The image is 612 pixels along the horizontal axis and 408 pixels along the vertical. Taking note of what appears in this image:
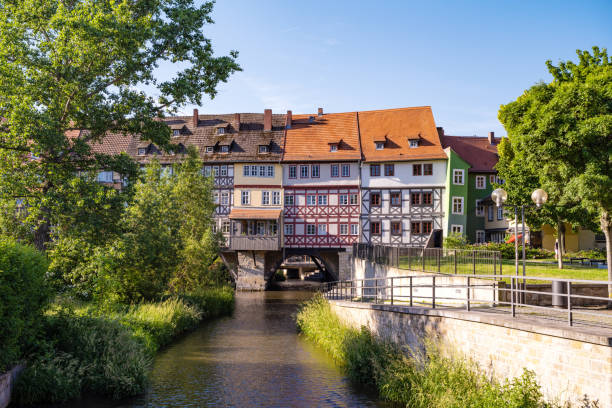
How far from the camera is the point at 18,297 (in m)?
10.1

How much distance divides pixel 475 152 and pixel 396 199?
8.62 m

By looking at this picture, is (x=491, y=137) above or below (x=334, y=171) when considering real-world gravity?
above

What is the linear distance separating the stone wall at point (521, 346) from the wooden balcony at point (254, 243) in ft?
85.4

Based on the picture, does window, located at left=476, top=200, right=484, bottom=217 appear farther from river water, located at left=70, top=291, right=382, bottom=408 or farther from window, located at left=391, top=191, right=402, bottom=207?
river water, located at left=70, top=291, right=382, bottom=408

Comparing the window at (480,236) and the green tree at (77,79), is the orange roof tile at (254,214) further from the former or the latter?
the green tree at (77,79)

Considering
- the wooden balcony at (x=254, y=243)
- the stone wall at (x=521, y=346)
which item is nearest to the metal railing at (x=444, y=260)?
the stone wall at (x=521, y=346)

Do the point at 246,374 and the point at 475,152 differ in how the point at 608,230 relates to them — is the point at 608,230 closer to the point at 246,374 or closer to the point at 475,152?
the point at 246,374

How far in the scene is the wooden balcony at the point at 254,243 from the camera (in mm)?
39906

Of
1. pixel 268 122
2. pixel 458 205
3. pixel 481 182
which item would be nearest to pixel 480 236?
pixel 458 205

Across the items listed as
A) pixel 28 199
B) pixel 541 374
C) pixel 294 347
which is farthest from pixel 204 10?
pixel 541 374

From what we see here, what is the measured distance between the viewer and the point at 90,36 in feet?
51.4

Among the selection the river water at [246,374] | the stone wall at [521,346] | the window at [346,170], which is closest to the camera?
the stone wall at [521,346]

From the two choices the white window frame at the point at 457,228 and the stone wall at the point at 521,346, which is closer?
the stone wall at the point at 521,346

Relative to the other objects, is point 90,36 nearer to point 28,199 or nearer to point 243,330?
point 28,199
